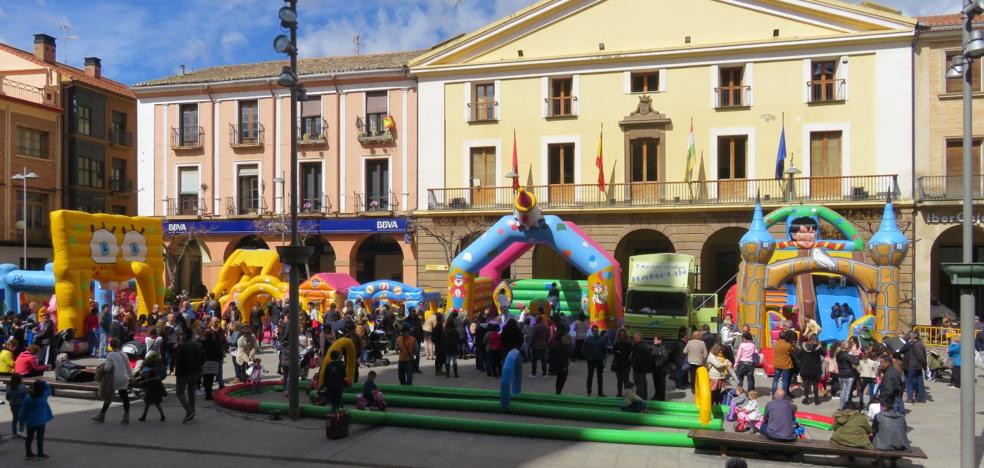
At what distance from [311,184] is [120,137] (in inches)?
660

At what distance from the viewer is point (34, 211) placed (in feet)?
130

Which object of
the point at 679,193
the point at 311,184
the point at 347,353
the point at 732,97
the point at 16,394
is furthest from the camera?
the point at 311,184

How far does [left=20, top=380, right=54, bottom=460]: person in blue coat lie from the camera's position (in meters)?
10.5

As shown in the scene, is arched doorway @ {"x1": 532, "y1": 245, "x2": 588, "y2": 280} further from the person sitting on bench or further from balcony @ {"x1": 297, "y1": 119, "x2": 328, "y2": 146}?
the person sitting on bench

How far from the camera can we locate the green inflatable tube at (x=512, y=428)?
1145 centimetres

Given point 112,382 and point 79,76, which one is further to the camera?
point 79,76

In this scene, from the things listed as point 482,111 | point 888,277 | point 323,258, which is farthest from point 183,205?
point 888,277

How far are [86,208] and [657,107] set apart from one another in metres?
31.3

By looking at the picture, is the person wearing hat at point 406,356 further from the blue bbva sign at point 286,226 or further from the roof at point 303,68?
the roof at point 303,68

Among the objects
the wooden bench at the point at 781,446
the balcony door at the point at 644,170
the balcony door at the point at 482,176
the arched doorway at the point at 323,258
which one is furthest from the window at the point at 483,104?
the wooden bench at the point at 781,446

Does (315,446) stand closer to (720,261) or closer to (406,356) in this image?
(406,356)

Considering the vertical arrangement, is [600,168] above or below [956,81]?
below

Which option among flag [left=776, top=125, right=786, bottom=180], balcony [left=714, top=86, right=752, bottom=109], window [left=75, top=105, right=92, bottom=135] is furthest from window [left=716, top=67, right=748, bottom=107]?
window [left=75, top=105, right=92, bottom=135]

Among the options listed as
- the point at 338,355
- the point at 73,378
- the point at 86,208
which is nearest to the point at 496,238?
the point at 338,355
